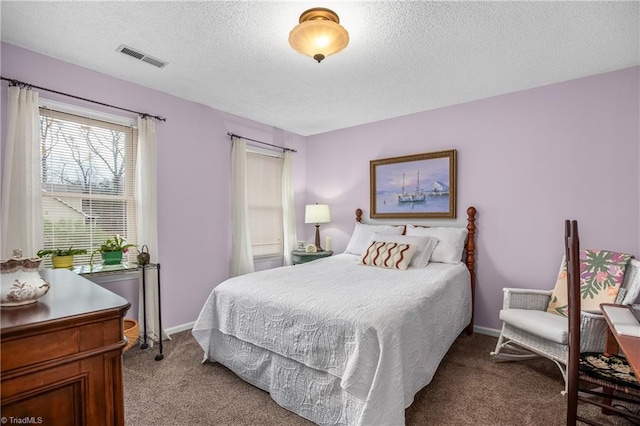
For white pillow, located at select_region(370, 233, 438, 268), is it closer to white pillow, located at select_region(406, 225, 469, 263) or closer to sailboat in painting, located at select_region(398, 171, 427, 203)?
white pillow, located at select_region(406, 225, 469, 263)

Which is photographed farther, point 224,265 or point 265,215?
point 265,215

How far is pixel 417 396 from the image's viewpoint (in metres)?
2.09

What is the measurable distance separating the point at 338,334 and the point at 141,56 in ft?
8.39

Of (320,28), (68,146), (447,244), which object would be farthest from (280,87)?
(447,244)

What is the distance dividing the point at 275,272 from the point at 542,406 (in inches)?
83.1

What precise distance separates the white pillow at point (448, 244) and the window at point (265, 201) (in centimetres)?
211

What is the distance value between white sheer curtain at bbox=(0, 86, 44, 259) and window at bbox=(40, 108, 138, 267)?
0.50 ft

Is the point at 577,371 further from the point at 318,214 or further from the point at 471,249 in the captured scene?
the point at 318,214

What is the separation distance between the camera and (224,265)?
3.73 metres

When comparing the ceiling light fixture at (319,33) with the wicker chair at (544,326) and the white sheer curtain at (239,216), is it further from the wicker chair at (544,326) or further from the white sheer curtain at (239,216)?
the wicker chair at (544,326)

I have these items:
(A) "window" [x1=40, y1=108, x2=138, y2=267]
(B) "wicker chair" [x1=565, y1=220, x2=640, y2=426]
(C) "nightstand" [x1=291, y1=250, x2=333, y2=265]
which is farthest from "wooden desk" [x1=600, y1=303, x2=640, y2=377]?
(A) "window" [x1=40, y1=108, x2=138, y2=267]

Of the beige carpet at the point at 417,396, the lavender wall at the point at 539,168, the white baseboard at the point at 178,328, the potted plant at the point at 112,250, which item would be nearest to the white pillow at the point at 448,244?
the lavender wall at the point at 539,168

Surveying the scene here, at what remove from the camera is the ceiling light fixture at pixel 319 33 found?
5.82ft

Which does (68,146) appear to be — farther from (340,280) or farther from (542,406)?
(542,406)
